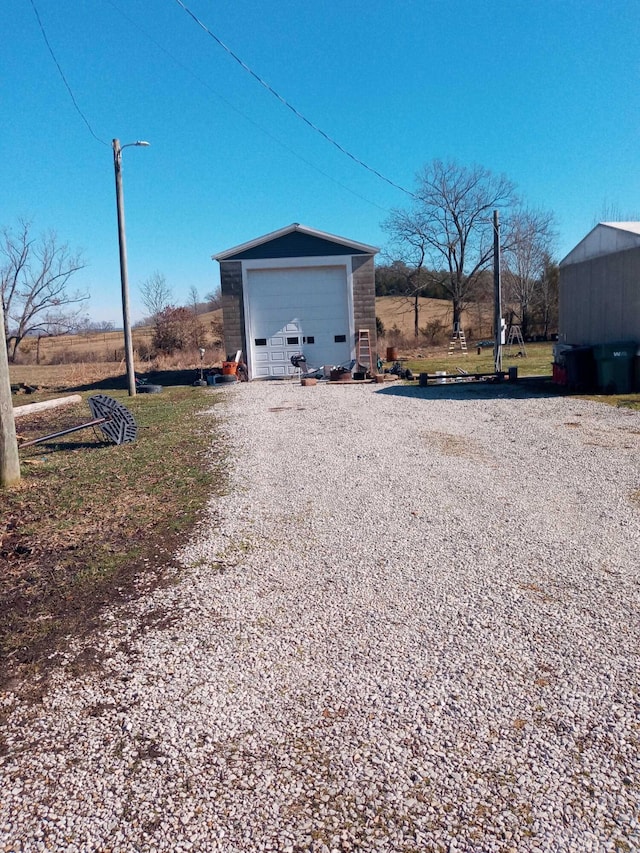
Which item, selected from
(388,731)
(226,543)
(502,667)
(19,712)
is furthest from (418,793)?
(226,543)

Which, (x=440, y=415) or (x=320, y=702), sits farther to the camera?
(x=440, y=415)

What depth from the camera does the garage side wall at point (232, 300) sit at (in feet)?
62.3

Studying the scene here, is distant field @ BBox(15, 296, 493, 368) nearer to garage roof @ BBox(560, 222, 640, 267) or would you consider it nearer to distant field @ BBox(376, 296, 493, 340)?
distant field @ BBox(376, 296, 493, 340)

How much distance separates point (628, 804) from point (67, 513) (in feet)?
16.3

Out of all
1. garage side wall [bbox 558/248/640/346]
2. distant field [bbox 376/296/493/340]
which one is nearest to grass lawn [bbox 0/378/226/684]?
garage side wall [bbox 558/248/640/346]

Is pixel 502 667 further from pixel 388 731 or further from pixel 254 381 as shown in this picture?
pixel 254 381

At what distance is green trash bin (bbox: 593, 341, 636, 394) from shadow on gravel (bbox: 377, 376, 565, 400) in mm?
864

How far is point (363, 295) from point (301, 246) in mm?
2353

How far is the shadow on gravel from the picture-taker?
1307 cm

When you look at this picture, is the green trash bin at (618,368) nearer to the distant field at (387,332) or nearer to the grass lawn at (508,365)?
the grass lawn at (508,365)

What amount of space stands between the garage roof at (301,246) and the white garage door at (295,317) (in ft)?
1.54

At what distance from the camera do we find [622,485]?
Answer: 20.2 feet

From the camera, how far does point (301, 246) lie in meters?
19.1

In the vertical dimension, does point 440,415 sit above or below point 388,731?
above
